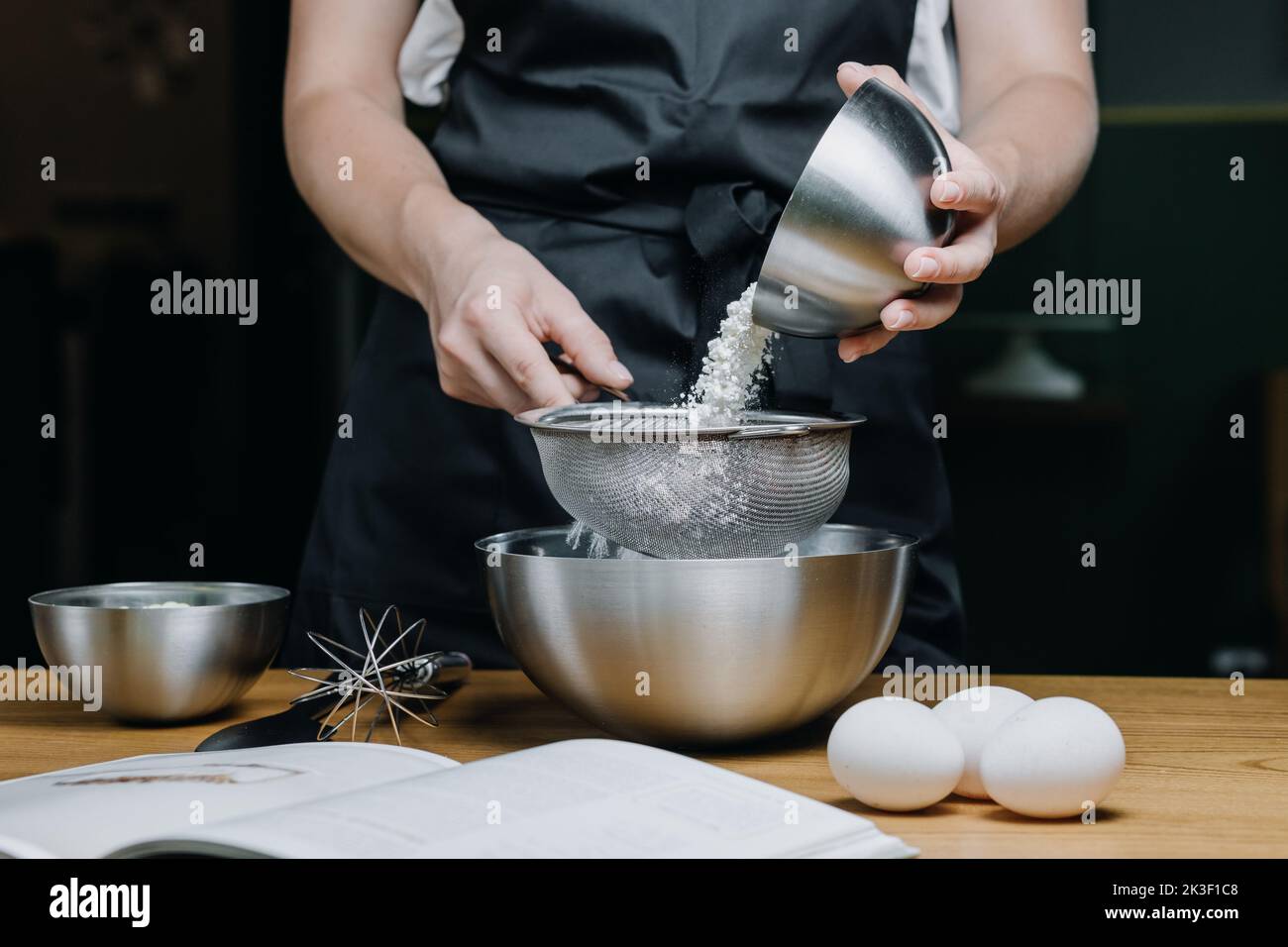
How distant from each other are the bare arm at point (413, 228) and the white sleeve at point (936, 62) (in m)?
0.49

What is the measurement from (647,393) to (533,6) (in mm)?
381

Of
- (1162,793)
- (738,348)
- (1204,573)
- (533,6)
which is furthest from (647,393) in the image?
(1204,573)

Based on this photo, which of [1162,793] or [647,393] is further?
[647,393]

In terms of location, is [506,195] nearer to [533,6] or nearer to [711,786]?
[533,6]

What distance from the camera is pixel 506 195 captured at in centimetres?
135

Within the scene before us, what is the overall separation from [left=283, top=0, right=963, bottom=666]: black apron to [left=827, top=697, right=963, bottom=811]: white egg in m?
0.45

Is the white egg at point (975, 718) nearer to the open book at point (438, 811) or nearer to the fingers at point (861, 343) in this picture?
the open book at point (438, 811)

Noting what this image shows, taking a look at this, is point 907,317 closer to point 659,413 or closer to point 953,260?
point 953,260

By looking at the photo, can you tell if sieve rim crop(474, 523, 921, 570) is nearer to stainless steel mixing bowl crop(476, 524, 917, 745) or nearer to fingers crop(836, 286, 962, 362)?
stainless steel mixing bowl crop(476, 524, 917, 745)

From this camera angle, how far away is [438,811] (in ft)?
2.13

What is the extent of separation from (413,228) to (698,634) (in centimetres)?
55

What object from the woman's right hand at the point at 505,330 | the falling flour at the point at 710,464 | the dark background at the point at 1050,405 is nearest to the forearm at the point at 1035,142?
the falling flour at the point at 710,464

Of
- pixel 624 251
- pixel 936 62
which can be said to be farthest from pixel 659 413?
pixel 936 62

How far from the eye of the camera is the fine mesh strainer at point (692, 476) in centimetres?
91
